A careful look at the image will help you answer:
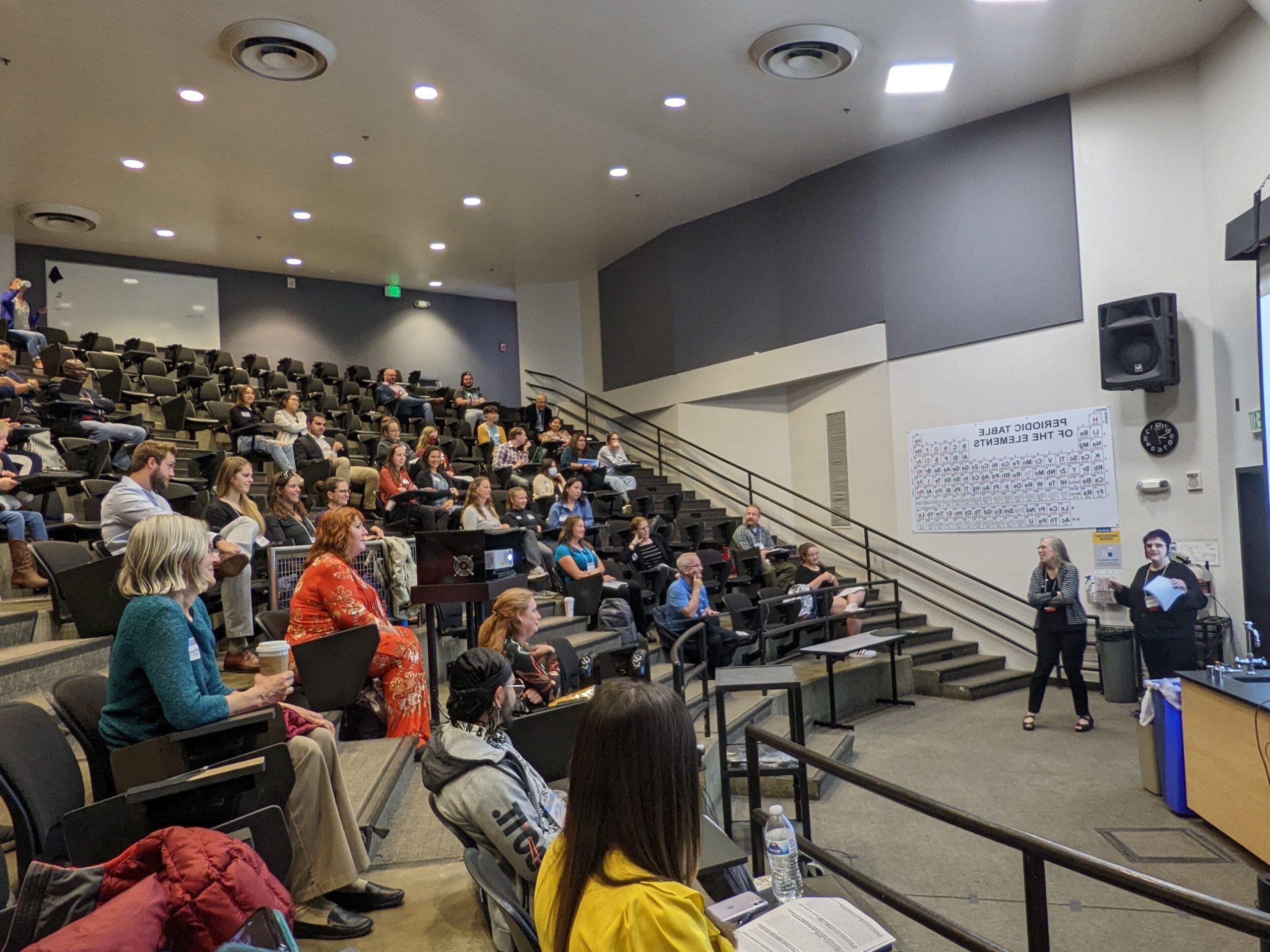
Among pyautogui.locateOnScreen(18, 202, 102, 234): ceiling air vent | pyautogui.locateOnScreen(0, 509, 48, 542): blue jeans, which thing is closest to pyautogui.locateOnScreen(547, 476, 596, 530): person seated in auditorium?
pyautogui.locateOnScreen(0, 509, 48, 542): blue jeans

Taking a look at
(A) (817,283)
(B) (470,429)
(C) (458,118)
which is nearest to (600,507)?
(B) (470,429)

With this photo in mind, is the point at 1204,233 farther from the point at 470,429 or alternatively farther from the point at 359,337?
the point at 359,337

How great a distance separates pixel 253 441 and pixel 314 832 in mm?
5998

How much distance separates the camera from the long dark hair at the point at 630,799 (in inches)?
51.4

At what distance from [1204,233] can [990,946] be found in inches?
302

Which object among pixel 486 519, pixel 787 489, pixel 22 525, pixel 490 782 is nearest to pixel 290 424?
pixel 486 519

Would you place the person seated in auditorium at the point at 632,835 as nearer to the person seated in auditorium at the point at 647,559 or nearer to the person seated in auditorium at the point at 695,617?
the person seated in auditorium at the point at 695,617

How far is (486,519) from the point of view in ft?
22.2

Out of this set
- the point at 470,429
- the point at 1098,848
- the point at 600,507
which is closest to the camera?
the point at 1098,848

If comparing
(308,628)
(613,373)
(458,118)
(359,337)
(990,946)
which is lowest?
(990,946)

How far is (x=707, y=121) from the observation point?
9.05 m

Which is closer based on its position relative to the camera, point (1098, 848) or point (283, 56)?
point (1098, 848)

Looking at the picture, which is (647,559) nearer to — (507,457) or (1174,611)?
(507,457)

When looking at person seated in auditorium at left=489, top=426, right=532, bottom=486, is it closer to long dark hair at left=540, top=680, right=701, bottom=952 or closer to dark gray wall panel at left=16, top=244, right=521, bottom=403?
dark gray wall panel at left=16, top=244, right=521, bottom=403
